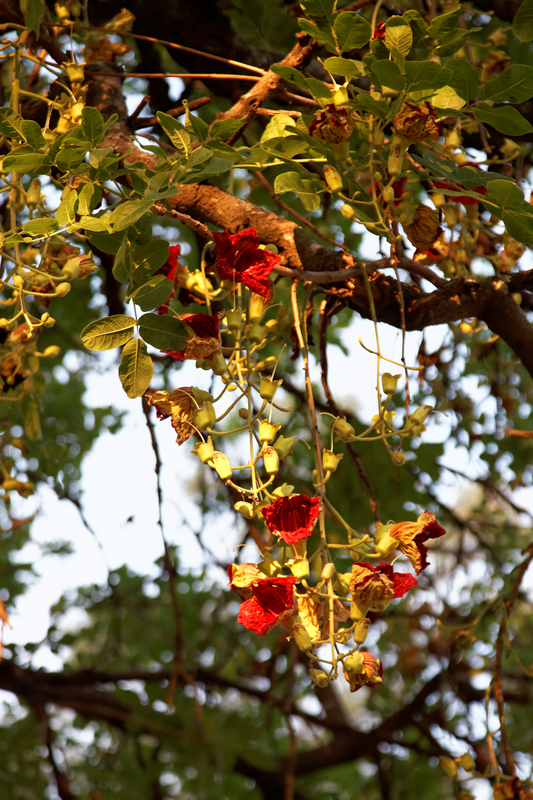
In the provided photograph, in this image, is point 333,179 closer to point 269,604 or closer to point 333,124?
point 333,124

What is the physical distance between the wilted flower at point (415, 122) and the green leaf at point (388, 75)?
25 millimetres

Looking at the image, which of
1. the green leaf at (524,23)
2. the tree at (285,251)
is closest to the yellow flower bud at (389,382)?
the tree at (285,251)

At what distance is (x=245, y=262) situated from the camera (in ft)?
2.47

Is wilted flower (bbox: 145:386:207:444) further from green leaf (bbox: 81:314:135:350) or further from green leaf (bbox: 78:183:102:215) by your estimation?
green leaf (bbox: 78:183:102:215)

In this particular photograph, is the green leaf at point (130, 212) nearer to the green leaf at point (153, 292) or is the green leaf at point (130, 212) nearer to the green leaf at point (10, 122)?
the green leaf at point (153, 292)

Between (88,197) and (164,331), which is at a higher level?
(88,197)

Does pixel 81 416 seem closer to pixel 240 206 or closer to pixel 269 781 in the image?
pixel 269 781

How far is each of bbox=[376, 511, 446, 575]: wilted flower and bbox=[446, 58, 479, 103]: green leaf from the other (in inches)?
18.6

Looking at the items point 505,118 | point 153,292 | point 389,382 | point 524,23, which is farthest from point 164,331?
point 524,23

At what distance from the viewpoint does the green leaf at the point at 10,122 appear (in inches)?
30.0

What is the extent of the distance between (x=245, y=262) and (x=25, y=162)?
0.27m

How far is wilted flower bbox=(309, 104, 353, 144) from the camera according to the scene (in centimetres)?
73

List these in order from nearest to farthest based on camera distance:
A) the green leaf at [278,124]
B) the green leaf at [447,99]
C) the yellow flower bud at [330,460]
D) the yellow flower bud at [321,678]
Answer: the yellow flower bud at [321,678] < the yellow flower bud at [330,460] < the green leaf at [447,99] < the green leaf at [278,124]

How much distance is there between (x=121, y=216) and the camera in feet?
2.26
